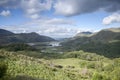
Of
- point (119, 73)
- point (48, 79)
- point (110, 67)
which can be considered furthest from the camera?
point (110, 67)

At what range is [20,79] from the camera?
52531mm

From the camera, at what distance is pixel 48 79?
7019cm

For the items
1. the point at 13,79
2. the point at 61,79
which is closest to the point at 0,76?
the point at 13,79

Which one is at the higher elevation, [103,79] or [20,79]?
[20,79]

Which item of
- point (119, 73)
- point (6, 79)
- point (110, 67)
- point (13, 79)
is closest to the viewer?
point (6, 79)

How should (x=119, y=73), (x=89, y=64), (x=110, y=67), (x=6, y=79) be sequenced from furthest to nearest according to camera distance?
(x=89, y=64), (x=110, y=67), (x=119, y=73), (x=6, y=79)

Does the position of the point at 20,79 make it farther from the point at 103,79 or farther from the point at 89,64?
the point at 89,64

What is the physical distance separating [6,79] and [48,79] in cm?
2610

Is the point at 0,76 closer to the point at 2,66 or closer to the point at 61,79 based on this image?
the point at 2,66

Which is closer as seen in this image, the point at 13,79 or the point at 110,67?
the point at 13,79

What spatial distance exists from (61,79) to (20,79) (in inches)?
1086

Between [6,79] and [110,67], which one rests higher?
[6,79]

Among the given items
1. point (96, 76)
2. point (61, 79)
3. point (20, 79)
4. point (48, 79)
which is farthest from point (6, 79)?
point (96, 76)

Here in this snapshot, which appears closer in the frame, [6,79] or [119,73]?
[6,79]
